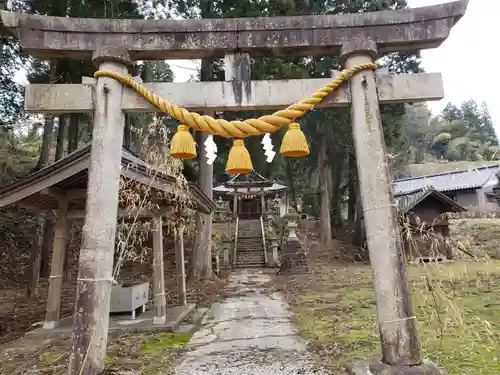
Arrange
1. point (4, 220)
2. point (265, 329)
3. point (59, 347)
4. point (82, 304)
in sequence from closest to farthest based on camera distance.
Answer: point (82, 304) → point (59, 347) → point (265, 329) → point (4, 220)

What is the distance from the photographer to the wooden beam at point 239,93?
3941 mm

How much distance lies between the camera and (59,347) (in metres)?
5.72

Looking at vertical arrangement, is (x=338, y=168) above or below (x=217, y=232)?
above

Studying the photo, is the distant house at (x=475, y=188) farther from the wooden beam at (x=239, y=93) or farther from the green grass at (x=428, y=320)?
the wooden beam at (x=239, y=93)

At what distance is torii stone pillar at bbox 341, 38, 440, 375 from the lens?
134 inches

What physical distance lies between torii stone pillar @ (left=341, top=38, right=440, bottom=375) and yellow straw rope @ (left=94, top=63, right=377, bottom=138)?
26cm

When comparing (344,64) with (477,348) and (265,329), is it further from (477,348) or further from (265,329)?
(265,329)

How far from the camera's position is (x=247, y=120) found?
3.72 m

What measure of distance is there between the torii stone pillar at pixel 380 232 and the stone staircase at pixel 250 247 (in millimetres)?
16209

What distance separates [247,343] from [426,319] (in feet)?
11.3

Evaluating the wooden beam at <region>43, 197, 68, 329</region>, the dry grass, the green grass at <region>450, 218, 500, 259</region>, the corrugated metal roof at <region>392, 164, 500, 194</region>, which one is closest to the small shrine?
the corrugated metal roof at <region>392, 164, 500, 194</region>

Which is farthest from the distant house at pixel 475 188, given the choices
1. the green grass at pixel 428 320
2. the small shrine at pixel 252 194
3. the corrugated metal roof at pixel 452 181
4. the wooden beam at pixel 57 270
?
the wooden beam at pixel 57 270

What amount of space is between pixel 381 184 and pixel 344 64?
153 centimetres

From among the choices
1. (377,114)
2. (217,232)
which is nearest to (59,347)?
(377,114)
